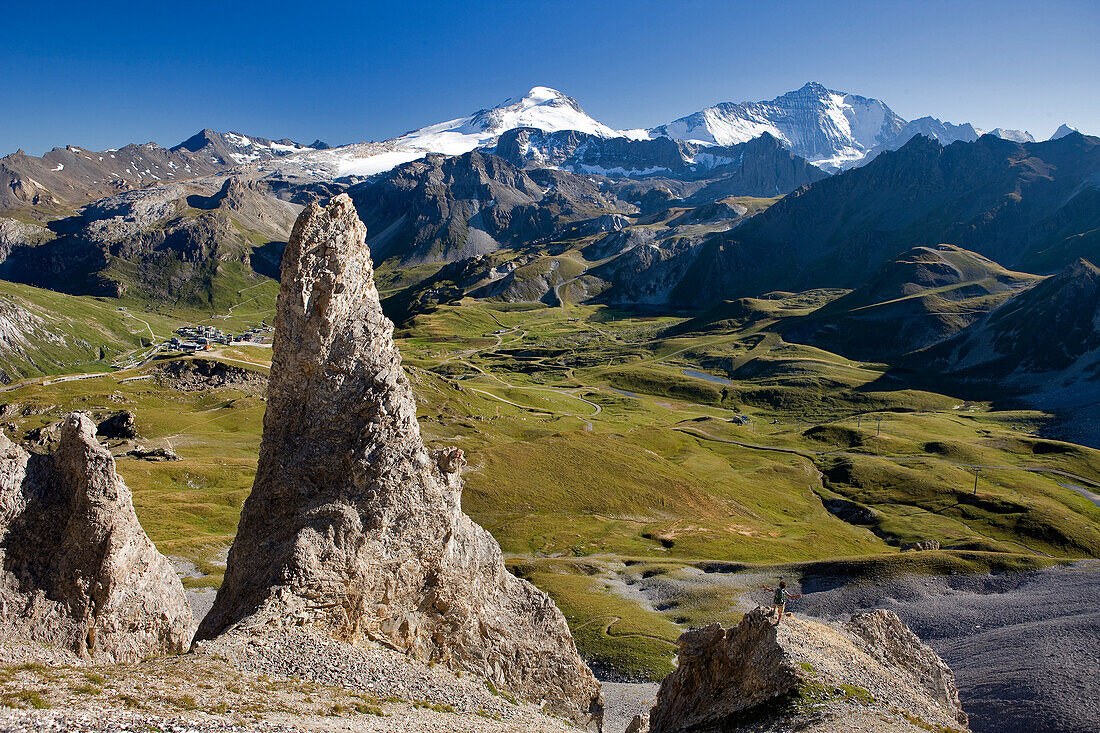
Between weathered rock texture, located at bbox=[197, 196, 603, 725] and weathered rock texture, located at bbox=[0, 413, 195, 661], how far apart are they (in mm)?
3904

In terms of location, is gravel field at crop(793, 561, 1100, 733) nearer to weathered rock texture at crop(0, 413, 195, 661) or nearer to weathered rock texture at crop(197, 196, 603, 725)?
weathered rock texture at crop(197, 196, 603, 725)

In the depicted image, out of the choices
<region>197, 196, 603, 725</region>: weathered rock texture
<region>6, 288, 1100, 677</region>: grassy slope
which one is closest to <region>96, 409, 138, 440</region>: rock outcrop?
<region>6, 288, 1100, 677</region>: grassy slope

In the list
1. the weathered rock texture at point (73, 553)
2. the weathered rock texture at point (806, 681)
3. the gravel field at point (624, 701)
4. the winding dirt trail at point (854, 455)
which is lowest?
the winding dirt trail at point (854, 455)

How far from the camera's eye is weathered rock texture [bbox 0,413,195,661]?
27.8 m

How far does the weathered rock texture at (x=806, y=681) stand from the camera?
27781 millimetres

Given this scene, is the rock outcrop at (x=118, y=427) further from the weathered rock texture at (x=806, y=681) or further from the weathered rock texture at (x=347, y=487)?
the weathered rock texture at (x=806, y=681)

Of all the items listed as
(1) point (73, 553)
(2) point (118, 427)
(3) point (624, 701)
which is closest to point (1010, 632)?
(3) point (624, 701)

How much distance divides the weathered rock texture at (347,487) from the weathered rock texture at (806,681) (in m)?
10.8

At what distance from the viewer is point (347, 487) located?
2980 cm

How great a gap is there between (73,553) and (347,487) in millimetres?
12287

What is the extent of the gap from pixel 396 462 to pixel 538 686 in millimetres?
15485

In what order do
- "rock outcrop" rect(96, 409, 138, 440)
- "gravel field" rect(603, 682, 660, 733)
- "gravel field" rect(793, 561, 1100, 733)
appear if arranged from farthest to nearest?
1. "rock outcrop" rect(96, 409, 138, 440)
2. "gravel field" rect(603, 682, 660, 733)
3. "gravel field" rect(793, 561, 1100, 733)

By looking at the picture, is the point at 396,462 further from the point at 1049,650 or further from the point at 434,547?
the point at 1049,650

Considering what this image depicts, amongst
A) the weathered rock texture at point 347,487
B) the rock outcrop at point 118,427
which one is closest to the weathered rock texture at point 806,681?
the weathered rock texture at point 347,487
